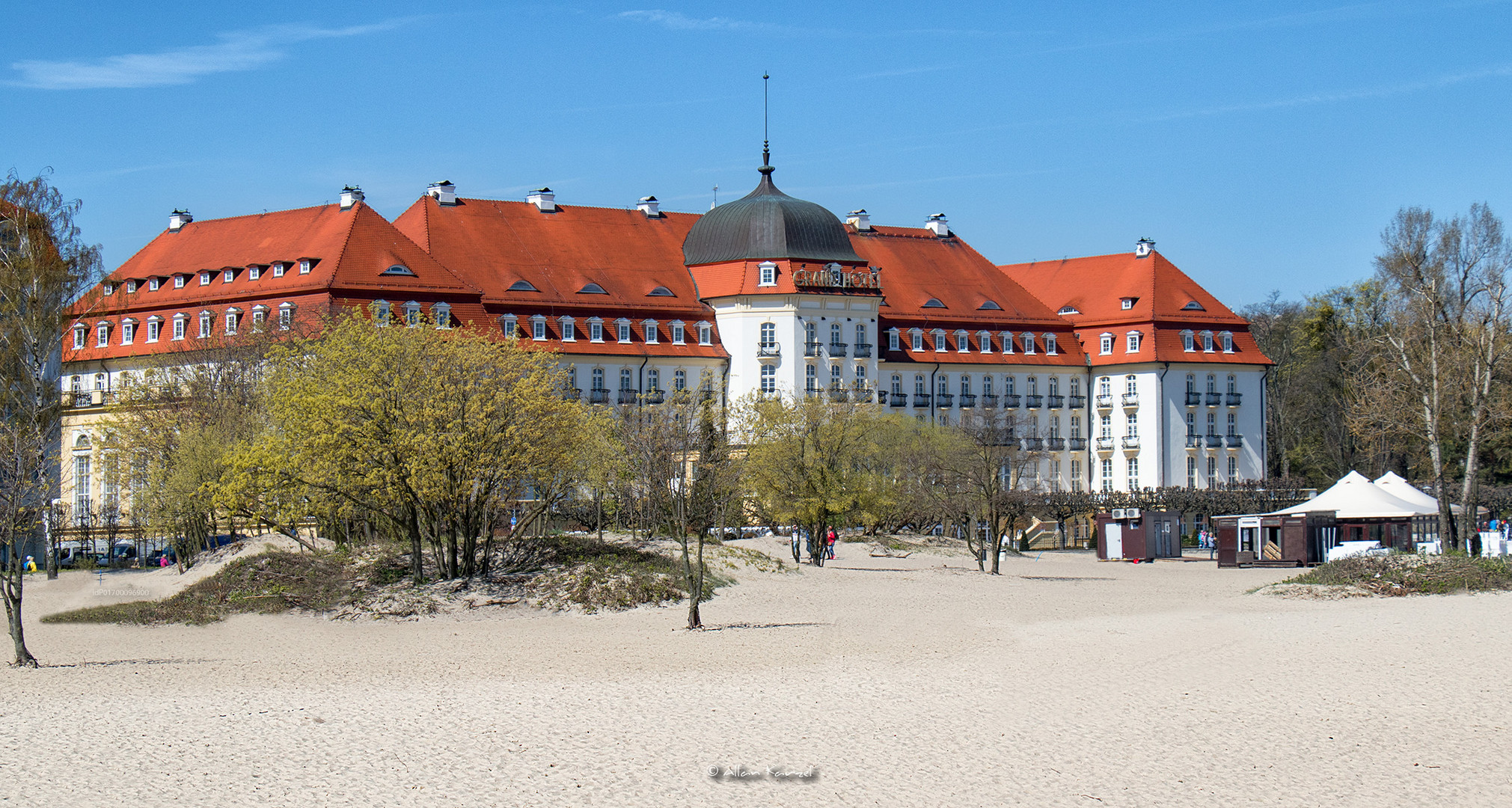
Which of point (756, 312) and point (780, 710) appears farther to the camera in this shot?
point (756, 312)

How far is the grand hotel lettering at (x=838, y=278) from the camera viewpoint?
77188 mm

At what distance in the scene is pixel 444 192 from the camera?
78.6 meters

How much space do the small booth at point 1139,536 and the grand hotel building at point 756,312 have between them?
11.1 meters

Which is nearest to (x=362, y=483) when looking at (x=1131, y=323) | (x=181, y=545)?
(x=181, y=545)

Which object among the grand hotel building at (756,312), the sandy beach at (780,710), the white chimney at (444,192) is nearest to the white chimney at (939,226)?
the grand hotel building at (756,312)

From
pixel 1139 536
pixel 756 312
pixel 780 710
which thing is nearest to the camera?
pixel 780 710

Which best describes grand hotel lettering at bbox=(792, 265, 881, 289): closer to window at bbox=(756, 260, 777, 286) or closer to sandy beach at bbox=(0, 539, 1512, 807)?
window at bbox=(756, 260, 777, 286)

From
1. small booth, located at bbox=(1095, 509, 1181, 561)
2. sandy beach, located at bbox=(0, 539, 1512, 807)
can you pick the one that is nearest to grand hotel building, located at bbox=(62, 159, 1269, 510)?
small booth, located at bbox=(1095, 509, 1181, 561)

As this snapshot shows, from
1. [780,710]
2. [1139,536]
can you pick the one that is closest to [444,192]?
[1139,536]

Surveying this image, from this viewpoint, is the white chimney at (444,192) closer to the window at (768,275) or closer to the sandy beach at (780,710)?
→ the window at (768,275)

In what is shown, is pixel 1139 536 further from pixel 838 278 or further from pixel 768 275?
pixel 768 275

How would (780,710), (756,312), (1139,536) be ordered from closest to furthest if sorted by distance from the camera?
(780,710), (1139,536), (756,312)

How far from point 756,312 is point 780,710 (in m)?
59.6

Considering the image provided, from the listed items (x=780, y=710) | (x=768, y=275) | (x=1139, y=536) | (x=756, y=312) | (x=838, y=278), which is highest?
(x=768, y=275)
